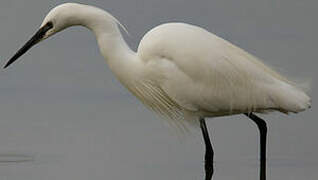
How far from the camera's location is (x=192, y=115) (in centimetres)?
1041

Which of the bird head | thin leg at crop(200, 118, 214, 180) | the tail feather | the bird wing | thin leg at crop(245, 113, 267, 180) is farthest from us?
thin leg at crop(245, 113, 267, 180)

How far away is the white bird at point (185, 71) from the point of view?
10.1 metres

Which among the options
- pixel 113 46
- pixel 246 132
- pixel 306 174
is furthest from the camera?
pixel 246 132

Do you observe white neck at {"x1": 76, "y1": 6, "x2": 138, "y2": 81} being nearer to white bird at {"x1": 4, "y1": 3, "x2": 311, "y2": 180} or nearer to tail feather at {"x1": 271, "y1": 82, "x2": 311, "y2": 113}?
white bird at {"x1": 4, "y1": 3, "x2": 311, "y2": 180}

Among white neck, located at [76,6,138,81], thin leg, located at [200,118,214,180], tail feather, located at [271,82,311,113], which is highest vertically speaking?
white neck, located at [76,6,138,81]

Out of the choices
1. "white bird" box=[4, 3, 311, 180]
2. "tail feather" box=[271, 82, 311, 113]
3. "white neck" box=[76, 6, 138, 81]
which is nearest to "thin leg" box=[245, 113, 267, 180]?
"white bird" box=[4, 3, 311, 180]

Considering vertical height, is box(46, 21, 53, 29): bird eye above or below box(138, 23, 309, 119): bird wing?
above

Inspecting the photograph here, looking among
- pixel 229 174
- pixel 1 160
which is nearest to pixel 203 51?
pixel 229 174

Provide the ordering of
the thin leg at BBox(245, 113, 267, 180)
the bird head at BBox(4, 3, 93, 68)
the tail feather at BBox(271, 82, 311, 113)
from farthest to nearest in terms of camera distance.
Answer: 1. the thin leg at BBox(245, 113, 267, 180)
2. the tail feather at BBox(271, 82, 311, 113)
3. the bird head at BBox(4, 3, 93, 68)

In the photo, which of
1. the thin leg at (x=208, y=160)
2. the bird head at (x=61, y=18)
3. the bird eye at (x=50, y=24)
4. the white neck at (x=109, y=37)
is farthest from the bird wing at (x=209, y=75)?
the bird eye at (x=50, y=24)

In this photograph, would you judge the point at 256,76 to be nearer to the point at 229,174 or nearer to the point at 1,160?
the point at 229,174

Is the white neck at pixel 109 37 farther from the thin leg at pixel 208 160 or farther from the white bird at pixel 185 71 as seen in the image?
the thin leg at pixel 208 160

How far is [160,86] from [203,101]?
34 cm

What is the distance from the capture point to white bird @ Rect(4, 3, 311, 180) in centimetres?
1009
